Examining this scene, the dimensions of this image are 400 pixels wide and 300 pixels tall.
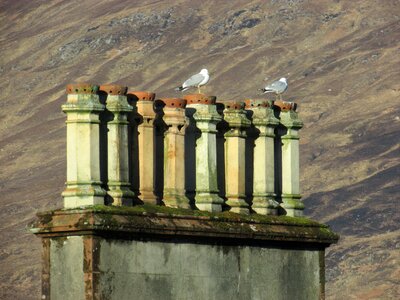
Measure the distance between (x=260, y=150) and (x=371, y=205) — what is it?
95870mm

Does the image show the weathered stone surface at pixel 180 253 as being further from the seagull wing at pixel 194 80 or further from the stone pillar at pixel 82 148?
the seagull wing at pixel 194 80

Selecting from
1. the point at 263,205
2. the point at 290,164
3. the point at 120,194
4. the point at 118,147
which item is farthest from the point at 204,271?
the point at 290,164

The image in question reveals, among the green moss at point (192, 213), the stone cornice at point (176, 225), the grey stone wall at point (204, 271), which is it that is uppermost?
the green moss at point (192, 213)

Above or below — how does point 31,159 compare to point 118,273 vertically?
above

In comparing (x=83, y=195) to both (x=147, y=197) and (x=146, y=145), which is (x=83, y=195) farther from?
(x=146, y=145)

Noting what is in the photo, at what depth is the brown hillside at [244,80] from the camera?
10812 centimetres

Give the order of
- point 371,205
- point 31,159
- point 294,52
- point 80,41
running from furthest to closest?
point 80,41 < point 294,52 < point 31,159 < point 371,205

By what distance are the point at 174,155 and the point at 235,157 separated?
0.86m

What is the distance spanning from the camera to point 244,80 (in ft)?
490

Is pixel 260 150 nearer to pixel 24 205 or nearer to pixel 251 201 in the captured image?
pixel 251 201

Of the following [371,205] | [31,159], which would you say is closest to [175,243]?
[371,205]

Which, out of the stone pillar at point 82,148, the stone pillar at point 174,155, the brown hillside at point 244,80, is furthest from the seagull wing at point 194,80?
the brown hillside at point 244,80

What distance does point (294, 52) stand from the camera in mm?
153375

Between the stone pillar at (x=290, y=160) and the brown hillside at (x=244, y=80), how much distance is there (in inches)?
3104
